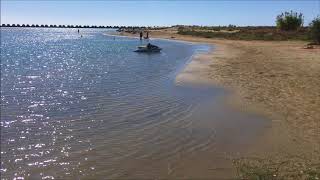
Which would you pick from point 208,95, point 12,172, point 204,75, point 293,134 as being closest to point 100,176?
point 12,172

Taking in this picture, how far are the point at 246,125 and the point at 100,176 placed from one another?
659 centimetres

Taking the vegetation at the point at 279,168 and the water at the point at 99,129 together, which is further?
the water at the point at 99,129

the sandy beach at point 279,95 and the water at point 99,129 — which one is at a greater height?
the sandy beach at point 279,95

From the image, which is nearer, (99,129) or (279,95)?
(99,129)

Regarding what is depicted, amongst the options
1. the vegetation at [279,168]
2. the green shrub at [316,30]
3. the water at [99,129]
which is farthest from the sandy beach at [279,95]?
the green shrub at [316,30]

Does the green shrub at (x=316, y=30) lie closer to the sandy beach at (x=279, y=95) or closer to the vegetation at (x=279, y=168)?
the sandy beach at (x=279, y=95)

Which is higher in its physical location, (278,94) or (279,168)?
(278,94)

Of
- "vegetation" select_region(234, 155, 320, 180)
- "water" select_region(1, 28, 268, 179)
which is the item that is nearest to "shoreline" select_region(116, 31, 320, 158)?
"vegetation" select_region(234, 155, 320, 180)

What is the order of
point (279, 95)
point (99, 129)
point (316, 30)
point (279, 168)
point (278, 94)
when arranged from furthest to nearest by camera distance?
point (316, 30), point (278, 94), point (279, 95), point (99, 129), point (279, 168)

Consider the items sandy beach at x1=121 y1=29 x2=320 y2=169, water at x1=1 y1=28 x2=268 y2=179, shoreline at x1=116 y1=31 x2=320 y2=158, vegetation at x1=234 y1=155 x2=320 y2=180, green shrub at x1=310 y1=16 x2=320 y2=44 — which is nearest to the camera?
vegetation at x1=234 y1=155 x2=320 y2=180

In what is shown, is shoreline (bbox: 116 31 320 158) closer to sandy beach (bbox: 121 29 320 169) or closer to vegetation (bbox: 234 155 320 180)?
sandy beach (bbox: 121 29 320 169)

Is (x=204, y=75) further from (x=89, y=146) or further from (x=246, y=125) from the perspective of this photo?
(x=89, y=146)

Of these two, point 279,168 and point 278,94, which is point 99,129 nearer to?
point 279,168

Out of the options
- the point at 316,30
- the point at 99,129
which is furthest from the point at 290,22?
the point at 99,129
